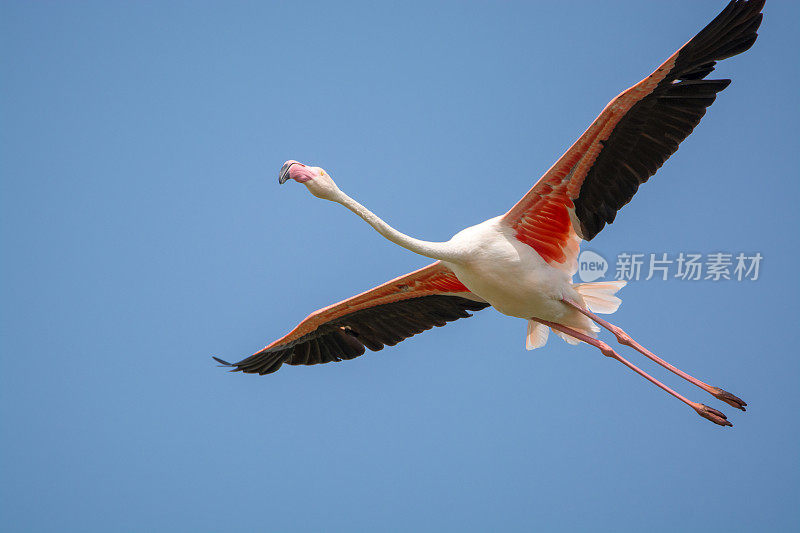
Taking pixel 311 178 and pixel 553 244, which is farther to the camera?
pixel 553 244

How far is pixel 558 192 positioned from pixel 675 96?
150cm

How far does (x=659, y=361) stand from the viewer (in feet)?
32.8

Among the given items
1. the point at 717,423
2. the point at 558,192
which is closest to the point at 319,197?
the point at 558,192

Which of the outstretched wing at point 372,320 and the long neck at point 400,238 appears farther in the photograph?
the outstretched wing at point 372,320

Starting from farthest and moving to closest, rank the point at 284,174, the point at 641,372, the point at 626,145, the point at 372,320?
the point at 372,320 < the point at 641,372 < the point at 626,145 < the point at 284,174

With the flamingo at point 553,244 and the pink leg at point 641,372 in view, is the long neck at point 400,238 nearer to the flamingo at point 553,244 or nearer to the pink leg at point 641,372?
the flamingo at point 553,244

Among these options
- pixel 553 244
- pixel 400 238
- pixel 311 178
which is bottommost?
pixel 400 238

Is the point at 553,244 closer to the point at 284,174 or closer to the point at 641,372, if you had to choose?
the point at 641,372

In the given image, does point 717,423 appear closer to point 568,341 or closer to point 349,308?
point 568,341

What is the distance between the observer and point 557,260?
1045 cm

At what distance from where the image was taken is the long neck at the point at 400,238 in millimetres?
9422

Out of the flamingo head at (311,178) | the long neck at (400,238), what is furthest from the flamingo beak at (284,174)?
the long neck at (400,238)

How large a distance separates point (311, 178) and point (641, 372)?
13.0 feet

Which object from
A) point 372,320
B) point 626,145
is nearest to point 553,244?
point 626,145
